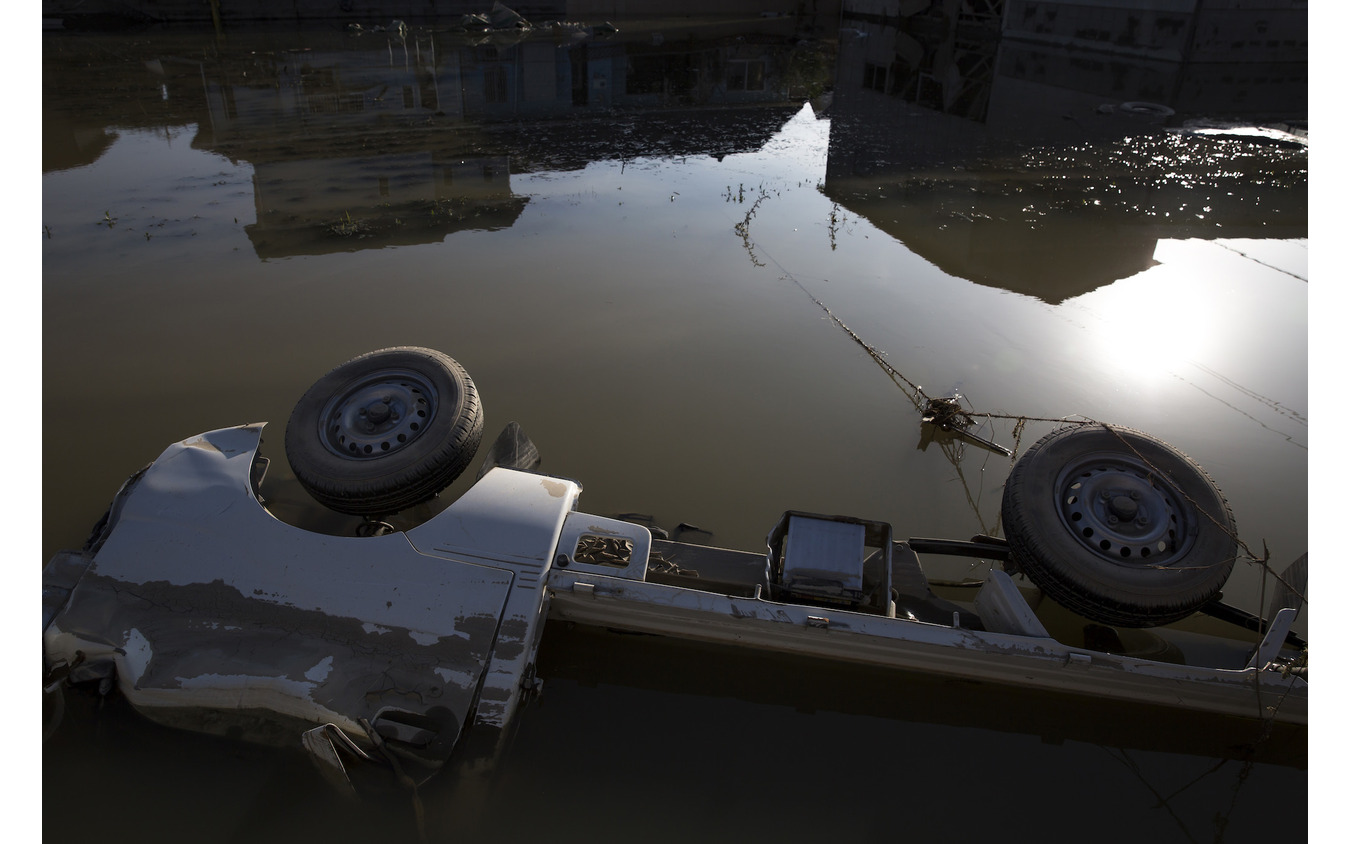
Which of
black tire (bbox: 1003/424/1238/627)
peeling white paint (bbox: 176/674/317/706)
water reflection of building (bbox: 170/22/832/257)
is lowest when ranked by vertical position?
peeling white paint (bbox: 176/674/317/706)

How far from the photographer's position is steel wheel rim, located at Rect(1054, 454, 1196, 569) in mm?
3365

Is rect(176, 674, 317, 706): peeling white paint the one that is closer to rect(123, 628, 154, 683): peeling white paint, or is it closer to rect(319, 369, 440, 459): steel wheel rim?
rect(123, 628, 154, 683): peeling white paint

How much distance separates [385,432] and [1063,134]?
46.4ft

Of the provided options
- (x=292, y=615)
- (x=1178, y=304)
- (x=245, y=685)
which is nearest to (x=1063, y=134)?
(x=1178, y=304)

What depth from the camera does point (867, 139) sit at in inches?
512

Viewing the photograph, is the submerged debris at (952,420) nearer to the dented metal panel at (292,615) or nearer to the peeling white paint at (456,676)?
the dented metal panel at (292,615)

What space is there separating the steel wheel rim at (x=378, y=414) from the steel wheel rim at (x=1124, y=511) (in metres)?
3.24

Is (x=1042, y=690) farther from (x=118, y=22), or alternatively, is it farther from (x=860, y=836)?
(x=118, y=22)

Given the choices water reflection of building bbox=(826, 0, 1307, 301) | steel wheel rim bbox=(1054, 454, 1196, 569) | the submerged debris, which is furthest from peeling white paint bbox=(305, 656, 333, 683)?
water reflection of building bbox=(826, 0, 1307, 301)

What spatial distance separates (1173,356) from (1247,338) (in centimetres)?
92

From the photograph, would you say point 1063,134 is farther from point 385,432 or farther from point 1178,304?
point 385,432

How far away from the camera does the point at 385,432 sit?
3.78 meters

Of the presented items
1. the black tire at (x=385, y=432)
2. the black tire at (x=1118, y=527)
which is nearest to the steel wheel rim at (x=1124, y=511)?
the black tire at (x=1118, y=527)

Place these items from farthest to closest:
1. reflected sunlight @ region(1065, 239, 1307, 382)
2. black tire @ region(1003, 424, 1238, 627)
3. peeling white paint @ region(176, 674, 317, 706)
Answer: reflected sunlight @ region(1065, 239, 1307, 382) < black tire @ region(1003, 424, 1238, 627) < peeling white paint @ region(176, 674, 317, 706)
